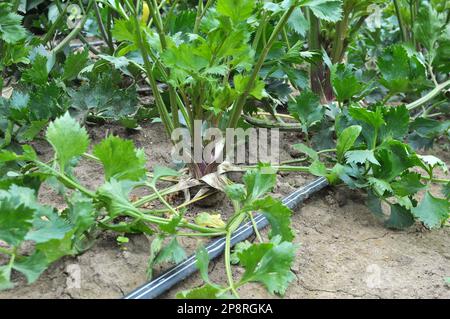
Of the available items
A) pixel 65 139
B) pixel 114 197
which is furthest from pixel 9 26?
pixel 114 197

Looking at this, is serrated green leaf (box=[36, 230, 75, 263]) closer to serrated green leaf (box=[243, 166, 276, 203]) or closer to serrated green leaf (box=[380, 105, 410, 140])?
serrated green leaf (box=[243, 166, 276, 203])

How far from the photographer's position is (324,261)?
3.84 ft

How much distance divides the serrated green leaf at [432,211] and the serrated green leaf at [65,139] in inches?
29.4

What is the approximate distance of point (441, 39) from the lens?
1.72 m

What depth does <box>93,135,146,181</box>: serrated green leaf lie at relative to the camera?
3.28 feet

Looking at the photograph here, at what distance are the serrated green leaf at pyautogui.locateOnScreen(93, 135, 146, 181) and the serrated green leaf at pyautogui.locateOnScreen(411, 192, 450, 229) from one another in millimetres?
642

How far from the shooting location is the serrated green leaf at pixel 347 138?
4.29 ft

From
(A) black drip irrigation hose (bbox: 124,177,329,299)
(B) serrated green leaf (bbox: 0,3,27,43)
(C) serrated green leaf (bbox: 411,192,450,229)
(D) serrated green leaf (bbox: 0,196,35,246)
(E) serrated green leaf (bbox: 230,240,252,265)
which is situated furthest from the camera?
(B) serrated green leaf (bbox: 0,3,27,43)

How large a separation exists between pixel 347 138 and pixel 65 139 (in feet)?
2.13

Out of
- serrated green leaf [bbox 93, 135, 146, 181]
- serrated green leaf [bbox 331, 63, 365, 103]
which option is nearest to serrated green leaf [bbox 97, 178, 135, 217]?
serrated green leaf [bbox 93, 135, 146, 181]

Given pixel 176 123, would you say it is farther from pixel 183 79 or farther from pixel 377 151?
pixel 377 151

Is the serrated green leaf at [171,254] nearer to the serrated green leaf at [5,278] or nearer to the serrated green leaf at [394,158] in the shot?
the serrated green leaf at [5,278]

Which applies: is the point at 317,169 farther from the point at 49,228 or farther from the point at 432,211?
the point at 49,228

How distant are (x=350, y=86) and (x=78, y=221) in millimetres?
823
